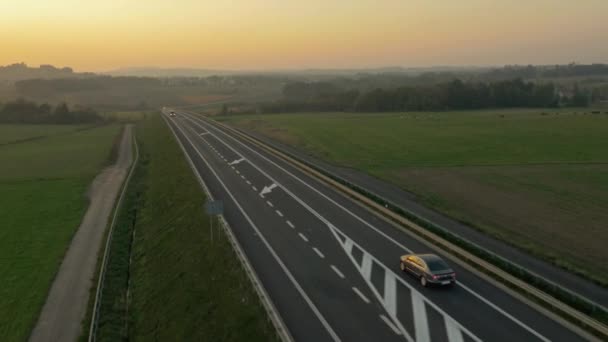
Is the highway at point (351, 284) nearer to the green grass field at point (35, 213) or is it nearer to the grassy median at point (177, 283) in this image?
the grassy median at point (177, 283)

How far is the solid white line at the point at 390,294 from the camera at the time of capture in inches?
832

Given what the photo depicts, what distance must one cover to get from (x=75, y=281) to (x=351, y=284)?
16.9m

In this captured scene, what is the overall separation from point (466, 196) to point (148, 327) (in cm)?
2865

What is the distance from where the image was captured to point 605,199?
4128 cm

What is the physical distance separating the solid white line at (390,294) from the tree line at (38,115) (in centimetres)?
14964

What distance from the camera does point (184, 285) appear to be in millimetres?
26969

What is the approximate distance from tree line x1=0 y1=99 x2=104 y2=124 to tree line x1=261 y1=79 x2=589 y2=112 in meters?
56.2

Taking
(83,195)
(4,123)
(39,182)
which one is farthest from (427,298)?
(4,123)

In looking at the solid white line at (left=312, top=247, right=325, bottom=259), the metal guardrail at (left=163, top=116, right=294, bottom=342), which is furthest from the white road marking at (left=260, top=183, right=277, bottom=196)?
the solid white line at (left=312, top=247, right=325, bottom=259)

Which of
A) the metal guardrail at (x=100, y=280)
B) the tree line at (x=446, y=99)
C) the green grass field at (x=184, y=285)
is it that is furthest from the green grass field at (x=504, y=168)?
the tree line at (x=446, y=99)

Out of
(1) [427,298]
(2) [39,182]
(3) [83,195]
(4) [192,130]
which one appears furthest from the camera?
(4) [192,130]

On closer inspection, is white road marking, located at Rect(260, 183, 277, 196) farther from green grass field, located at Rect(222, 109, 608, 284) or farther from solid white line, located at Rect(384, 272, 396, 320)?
solid white line, located at Rect(384, 272, 396, 320)

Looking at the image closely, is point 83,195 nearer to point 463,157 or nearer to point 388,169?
point 388,169

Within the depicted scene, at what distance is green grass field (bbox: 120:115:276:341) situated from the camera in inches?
835
